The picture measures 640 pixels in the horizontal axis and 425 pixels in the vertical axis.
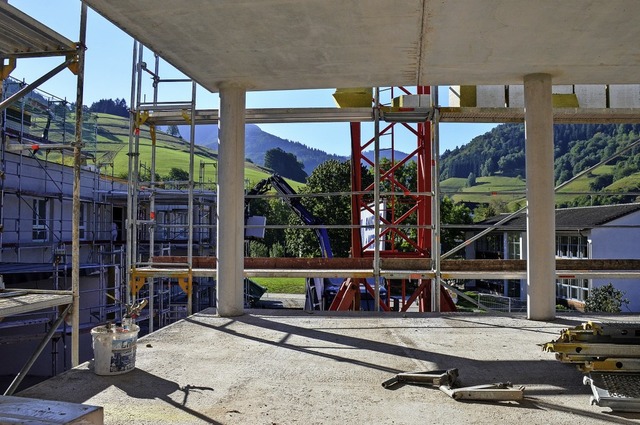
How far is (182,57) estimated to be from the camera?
21.6ft

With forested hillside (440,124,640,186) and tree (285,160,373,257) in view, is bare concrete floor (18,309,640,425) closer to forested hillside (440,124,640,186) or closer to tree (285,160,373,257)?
Answer: tree (285,160,373,257)

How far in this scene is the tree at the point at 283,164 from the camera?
488 feet

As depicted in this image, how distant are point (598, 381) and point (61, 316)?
4526 millimetres

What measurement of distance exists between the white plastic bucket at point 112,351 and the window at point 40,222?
13798 millimetres

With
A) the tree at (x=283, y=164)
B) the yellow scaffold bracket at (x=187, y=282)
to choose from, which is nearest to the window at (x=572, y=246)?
the yellow scaffold bracket at (x=187, y=282)

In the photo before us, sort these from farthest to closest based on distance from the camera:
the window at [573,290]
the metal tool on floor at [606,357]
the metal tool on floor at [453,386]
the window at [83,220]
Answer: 1. the window at [573,290]
2. the window at [83,220]
3. the metal tool on floor at [453,386]
4. the metal tool on floor at [606,357]

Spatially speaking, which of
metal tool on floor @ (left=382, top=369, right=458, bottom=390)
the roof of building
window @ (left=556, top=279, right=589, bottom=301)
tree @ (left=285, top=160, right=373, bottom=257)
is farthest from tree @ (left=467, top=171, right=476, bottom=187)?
metal tool on floor @ (left=382, top=369, right=458, bottom=390)

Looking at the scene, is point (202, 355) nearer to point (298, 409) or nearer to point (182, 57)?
point (298, 409)

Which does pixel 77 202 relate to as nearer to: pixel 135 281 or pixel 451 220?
pixel 135 281

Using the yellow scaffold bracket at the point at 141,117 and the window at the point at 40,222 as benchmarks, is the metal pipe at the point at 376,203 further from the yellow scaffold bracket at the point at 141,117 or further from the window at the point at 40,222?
the window at the point at 40,222

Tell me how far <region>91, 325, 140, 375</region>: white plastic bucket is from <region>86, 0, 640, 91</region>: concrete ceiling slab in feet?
10.5

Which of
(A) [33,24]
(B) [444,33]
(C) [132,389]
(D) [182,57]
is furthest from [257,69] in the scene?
(C) [132,389]


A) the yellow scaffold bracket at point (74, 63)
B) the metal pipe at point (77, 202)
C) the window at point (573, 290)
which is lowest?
the window at point (573, 290)

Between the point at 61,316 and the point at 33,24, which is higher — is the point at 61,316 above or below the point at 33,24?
below
